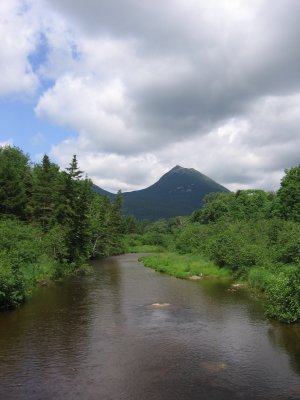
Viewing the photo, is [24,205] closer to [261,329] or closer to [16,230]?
[16,230]

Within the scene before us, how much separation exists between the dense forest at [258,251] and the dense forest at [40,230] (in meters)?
12.7

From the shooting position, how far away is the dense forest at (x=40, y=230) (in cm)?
3050

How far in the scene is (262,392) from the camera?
1545 cm

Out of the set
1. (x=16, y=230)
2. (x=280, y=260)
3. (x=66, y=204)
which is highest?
(x=66, y=204)

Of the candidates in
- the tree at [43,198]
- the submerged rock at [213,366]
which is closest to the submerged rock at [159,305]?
the submerged rock at [213,366]

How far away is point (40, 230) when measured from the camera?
53750mm

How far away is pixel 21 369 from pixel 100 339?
17.6ft

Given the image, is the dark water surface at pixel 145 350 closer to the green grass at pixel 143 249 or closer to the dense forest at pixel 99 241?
the dense forest at pixel 99 241

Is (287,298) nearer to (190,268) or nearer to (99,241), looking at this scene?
(190,268)

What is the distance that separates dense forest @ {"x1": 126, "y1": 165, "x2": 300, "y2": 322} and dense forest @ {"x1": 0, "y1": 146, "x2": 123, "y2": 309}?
12726 mm

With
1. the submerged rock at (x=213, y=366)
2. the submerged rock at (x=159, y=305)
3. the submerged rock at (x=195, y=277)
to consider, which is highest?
the submerged rock at (x=195, y=277)

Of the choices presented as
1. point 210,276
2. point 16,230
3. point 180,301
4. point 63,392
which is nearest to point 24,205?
point 16,230

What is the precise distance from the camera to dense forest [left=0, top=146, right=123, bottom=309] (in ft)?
100

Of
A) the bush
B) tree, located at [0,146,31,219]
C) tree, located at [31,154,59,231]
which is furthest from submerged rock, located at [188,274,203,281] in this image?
tree, located at [0,146,31,219]
